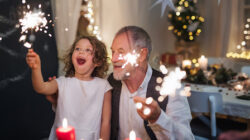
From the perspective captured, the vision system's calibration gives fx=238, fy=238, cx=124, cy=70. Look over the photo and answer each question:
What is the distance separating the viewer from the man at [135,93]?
1.27m

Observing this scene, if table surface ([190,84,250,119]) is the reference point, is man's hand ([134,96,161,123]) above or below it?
above

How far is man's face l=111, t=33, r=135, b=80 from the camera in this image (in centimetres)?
126

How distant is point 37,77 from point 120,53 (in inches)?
17.2

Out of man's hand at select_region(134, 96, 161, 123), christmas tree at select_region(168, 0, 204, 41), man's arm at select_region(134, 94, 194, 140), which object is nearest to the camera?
man's hand at select_region(134, 96, 161, 123)

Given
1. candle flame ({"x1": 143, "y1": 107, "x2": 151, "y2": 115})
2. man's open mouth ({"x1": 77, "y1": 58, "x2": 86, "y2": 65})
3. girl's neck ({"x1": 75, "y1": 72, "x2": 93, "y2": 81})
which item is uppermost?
man's open mouth ({"x1": 77, "y1": 58, "x2": 86, "y2": 65})

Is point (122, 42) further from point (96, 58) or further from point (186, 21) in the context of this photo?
point (186, 21)

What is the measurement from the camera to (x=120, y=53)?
128 cm

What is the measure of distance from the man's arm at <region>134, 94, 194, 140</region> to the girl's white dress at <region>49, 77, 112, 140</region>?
0.35 metres

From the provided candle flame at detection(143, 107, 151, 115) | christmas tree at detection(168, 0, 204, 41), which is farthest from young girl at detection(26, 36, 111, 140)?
christmas tree at detection(168, 0, 204, 41)

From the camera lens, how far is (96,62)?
1.39 m

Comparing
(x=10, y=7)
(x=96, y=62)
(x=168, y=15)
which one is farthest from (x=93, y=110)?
(x=168, y=15)

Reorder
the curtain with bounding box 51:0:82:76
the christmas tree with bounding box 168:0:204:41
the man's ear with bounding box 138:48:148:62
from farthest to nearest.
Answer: the christmas tree with bounding box 168:0:204:41, the curtain with bounding box 51:0:82:76, the man's ear with bounding box 138:48:148:62

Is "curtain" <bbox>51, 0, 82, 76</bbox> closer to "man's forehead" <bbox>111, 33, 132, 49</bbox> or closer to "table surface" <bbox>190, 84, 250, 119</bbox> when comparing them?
"man's forehead" <bbox>111, 33, 132, 49</bbox>

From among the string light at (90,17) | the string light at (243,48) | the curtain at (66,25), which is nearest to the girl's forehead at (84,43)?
the curtain at (66,25)
